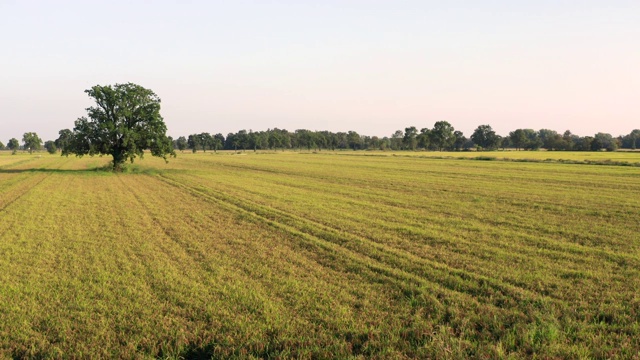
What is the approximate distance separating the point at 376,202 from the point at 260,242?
1066 centimetres

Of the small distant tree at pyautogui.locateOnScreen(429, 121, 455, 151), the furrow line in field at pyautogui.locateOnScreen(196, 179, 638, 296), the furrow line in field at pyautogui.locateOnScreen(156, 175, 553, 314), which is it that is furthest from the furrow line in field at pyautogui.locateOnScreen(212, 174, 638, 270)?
the small distant tree at pyautogui.locateOnScreen(429, 121, 455, 151)

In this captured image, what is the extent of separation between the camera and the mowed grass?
6.32 meters

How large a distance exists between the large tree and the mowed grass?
28.4 meters

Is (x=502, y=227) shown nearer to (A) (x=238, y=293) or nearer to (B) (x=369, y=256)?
(B) (x=369, y=256)

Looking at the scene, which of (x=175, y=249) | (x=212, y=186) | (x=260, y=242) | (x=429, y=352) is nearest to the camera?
(x=429, y=352)

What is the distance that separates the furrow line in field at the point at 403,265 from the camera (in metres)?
8.34

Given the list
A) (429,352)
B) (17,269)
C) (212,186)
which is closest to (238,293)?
(429,352)

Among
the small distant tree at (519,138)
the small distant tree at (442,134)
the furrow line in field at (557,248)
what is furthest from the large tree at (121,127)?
the small distant tree at (519,138)

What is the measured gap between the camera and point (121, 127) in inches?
1736

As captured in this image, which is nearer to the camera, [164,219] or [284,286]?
[284,286]

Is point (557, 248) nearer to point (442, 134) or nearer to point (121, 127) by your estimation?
A: point (121, 127)

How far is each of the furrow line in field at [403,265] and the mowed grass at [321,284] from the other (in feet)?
0.15

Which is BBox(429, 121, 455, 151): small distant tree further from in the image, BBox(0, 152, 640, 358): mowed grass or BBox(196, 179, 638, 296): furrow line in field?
BBox(196, 179, 638, 296): furrow line in field

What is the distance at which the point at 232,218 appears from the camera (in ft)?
57.1
